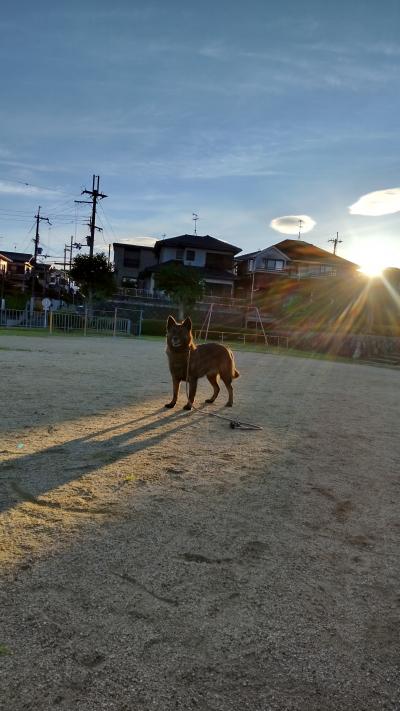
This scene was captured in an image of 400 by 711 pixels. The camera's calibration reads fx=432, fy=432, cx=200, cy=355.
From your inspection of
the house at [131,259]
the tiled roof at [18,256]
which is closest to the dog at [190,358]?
the house at [131,259]

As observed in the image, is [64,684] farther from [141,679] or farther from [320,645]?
[320,645]

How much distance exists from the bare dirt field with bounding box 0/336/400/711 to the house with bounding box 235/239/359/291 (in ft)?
154

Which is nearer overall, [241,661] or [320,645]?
[241,661]

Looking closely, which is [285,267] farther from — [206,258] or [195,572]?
[195,572]

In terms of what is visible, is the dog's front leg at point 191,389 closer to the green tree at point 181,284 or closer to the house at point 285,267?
the green tree at point 181,284

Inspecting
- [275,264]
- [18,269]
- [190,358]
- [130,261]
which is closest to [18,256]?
[18,269]

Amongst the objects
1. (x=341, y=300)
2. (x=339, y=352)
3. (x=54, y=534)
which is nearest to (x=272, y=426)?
(x=54, y=534)

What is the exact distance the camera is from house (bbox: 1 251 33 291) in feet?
220

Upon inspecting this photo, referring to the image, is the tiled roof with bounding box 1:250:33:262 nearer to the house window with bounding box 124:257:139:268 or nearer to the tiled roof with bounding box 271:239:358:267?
the house window with bounding box 124:257:139:268

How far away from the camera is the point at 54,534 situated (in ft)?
8.65

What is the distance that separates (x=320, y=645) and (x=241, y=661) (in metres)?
0.37

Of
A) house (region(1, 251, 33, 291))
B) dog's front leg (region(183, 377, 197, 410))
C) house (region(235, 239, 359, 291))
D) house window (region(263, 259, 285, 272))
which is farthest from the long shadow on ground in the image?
house (region(1, 251, 33, 291))

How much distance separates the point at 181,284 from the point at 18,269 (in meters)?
57.2

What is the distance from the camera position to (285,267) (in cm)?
5203
